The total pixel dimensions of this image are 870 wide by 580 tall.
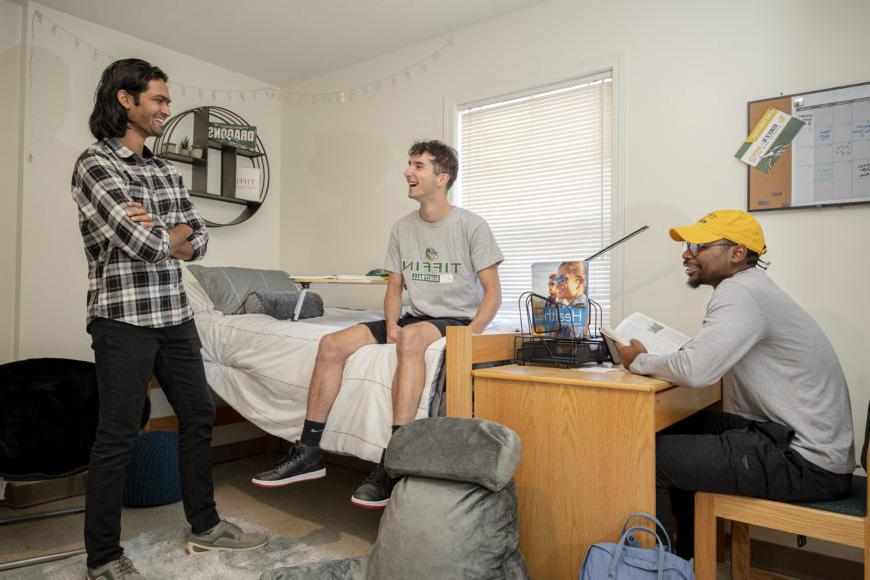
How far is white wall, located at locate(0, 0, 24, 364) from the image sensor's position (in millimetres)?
2828

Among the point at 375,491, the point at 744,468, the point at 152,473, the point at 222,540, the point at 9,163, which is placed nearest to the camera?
the point at 744,468

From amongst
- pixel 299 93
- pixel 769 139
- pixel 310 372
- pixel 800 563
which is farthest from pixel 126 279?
pixel 299 93

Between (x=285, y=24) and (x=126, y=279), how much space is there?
2066 millimetres

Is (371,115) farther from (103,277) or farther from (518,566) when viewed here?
(518,566)

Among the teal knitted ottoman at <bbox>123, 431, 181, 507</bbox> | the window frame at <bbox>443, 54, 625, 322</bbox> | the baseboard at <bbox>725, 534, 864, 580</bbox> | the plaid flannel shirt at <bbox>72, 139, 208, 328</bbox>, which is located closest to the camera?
the plaid flannel shirt at <bbox>72, 139, 208, 328</bbox>

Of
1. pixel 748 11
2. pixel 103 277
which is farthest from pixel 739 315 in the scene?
pixel 103 277

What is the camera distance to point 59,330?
2.95m

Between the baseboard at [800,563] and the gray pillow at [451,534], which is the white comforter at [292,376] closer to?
the gray pillow at [451,534]

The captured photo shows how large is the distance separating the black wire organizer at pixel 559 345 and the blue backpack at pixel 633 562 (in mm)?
556

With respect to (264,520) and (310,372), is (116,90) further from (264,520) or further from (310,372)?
(264,520)

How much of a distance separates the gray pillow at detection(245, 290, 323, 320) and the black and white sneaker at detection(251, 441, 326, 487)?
0.94 m

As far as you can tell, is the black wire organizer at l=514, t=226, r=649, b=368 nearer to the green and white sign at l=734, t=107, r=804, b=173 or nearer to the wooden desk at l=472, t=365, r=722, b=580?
the wooden desk at l=472, t=365, r=722, b=580

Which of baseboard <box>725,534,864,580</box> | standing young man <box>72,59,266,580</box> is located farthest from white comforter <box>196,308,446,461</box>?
baseboard <box>725,534,864,580</box>

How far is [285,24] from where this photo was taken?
3.17m
